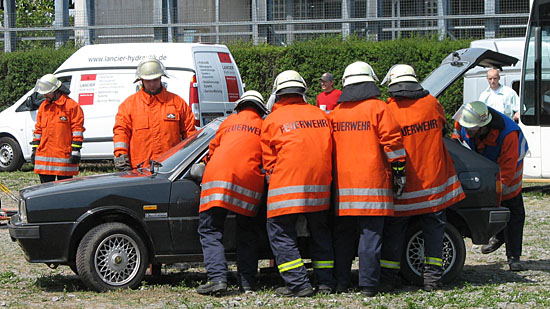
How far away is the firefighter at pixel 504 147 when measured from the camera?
809 centimetres

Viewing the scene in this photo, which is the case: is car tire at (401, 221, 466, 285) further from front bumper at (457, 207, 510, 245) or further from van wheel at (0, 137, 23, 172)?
van wheel at (0, 137, 23, 172)

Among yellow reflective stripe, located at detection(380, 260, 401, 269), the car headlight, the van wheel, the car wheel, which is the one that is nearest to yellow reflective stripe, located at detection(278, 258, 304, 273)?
yellow reflective stripe, located at detection(380, 260, 401, 269)

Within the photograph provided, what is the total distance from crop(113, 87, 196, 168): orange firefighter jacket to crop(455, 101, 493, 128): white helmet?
9.62 ft

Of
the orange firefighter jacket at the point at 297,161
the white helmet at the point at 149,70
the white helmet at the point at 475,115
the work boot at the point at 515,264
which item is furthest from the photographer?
the white helmet at the point at 149,70

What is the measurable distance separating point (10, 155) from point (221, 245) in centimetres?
1134

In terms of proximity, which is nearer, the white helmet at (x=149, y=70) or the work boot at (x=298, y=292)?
the work boot at (x=298, y=292)

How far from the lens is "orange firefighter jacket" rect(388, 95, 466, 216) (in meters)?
7.26

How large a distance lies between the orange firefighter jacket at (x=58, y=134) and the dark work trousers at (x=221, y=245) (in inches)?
150

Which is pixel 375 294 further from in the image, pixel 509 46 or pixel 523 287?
pixel 509 46

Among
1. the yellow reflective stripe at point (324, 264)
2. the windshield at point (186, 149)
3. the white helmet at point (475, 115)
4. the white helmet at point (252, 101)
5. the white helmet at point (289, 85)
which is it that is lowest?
the yellow reflective stripe at point (324, 264)

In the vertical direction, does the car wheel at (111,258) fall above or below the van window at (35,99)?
below

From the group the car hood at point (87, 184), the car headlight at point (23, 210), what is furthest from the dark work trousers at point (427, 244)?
the car headlight at point (23, 210)

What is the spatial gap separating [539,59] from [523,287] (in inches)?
308

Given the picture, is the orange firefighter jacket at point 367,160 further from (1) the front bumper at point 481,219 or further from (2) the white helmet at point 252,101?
(1) the front bumper at point 481,219
